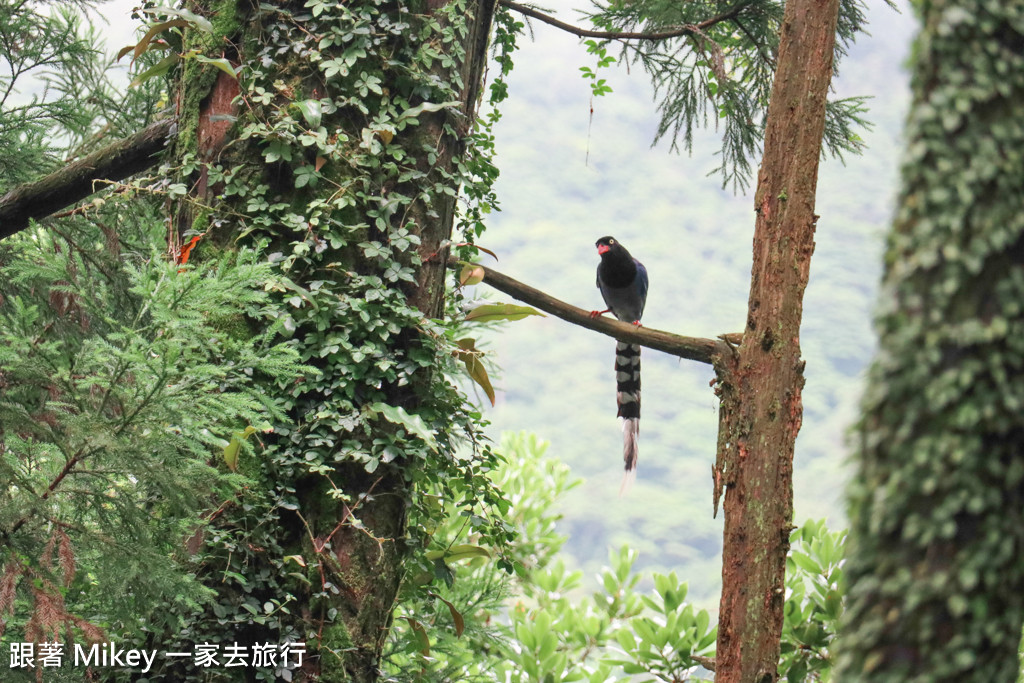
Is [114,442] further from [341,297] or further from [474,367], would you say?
[474,367]

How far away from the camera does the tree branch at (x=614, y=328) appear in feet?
10.5

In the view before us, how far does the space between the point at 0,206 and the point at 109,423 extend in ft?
5.16

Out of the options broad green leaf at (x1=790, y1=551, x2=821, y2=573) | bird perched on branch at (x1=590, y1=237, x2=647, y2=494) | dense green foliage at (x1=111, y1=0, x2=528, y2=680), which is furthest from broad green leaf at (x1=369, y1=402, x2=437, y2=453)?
bird perched on branch at (x1=590, y1=237, x2=647, y2=494)

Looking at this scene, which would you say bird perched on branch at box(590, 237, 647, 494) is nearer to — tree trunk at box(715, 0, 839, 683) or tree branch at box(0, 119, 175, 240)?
tree trunk at box(715, 0, 839, 683)

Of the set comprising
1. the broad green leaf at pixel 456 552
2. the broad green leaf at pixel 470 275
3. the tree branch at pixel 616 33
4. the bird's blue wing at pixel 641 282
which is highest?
the tree branch at pixel 616 33

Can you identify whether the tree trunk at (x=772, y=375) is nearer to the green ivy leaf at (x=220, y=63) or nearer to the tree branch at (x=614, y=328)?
the tree branch at (x=614, y=328)

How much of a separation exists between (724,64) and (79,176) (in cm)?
266

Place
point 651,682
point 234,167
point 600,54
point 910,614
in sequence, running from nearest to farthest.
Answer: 1. point 910,614
2. point 234,167
3. point 651,682
4. point 600,54

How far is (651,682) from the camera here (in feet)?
11.8

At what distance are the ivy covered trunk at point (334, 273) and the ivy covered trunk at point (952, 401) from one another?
179 cm

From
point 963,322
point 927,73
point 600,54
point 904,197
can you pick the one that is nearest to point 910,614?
point 963,322

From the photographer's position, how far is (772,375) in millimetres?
3061

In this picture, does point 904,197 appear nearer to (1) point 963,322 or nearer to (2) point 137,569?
(1) point 963,322

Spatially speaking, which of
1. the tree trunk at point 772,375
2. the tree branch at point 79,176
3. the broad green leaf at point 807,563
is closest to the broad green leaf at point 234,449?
the tree branch at point 79,176
